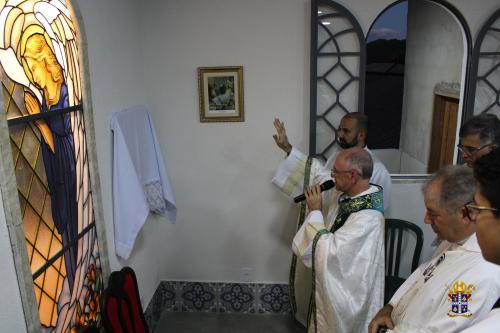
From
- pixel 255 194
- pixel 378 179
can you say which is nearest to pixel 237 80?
pixel 255 194

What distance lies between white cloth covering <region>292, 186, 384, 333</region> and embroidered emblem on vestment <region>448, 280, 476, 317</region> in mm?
702

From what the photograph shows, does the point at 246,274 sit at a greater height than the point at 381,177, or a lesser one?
lesser

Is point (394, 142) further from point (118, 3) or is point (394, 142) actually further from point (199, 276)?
point (118, 3)

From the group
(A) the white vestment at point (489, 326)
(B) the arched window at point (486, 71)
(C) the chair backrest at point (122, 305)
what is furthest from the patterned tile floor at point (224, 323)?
(A) the white vestment at point (489, 326)

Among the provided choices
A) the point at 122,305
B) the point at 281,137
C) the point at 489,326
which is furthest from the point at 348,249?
the point at 122,305

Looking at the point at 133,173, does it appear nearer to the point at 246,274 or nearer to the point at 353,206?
the point at 353,206

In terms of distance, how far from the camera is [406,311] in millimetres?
1583

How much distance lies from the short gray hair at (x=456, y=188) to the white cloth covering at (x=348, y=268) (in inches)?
24.5

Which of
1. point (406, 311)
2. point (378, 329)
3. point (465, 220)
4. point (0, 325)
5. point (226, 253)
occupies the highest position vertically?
point (465, 220)

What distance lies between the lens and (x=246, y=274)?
3.21 metres

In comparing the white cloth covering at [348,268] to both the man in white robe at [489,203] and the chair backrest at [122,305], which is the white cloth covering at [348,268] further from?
the man in white robe at [489,203]

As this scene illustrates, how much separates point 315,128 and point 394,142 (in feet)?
2.52

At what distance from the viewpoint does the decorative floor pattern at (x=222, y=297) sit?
3.21m

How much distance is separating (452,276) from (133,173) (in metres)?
1.70
